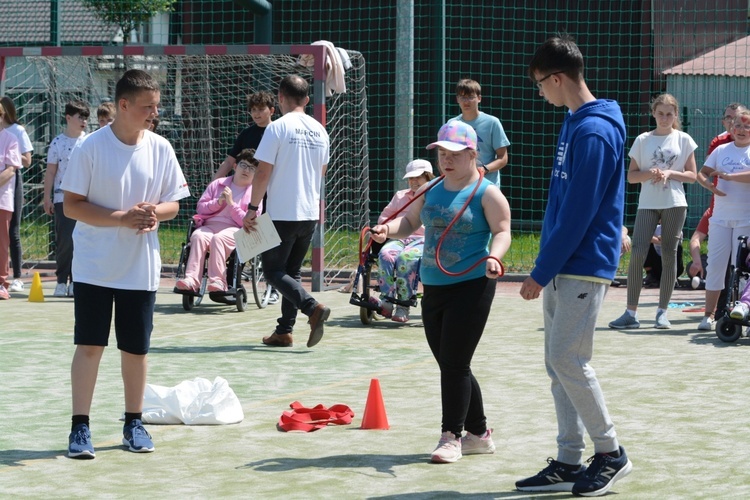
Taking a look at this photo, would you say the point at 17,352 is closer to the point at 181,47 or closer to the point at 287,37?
the point at 181,47

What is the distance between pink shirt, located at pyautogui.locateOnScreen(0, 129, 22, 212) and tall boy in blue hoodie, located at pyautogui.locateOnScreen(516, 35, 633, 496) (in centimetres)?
850

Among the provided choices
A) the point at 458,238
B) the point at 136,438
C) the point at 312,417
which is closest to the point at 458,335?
the point at 458,238

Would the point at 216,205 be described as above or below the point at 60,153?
below

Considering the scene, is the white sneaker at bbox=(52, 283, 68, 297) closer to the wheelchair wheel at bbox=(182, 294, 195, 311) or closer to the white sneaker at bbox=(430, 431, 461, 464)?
the wheelchair wheel at bbox=(182, 294, 195, 311)

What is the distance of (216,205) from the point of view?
12.0 metres

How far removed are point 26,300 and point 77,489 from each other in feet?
25.3

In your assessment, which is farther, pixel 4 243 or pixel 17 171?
pixel 17 171

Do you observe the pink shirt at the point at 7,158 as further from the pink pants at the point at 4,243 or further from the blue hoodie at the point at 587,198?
the blue hoodie at the point at 587,198

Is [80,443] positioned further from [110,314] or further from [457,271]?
→ [457,271]

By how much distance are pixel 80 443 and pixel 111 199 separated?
1.14 meters

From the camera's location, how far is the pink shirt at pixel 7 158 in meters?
12.6

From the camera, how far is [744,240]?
9.91 metres

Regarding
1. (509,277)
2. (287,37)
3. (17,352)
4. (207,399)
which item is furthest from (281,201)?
(287,37)

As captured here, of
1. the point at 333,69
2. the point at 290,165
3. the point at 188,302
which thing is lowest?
the point at 188,302
